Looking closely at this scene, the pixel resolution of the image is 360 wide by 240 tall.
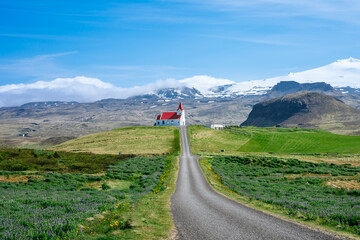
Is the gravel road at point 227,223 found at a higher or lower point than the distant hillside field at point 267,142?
higher

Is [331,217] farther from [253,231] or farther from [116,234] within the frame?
[116,234]

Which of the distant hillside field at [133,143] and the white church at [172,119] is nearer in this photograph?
the distant hillside field at [133,143]

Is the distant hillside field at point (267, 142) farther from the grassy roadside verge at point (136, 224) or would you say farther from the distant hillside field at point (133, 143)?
the grassy roadside verge at point (136, 224)

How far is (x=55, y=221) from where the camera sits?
471 inches

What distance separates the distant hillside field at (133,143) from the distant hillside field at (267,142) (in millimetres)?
8884

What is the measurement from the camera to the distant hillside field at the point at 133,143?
8119 cm

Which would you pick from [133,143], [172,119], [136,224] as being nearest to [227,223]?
[136,224]

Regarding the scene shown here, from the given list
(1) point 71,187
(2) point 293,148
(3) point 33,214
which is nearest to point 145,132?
(2) point 293,148

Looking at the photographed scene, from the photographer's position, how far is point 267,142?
9719cm

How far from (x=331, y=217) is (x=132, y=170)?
1361 inches

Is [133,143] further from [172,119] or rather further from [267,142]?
[267,142]

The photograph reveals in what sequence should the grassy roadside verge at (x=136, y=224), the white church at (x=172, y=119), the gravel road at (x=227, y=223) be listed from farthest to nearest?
the white church at (x=172, y=119), the gravel road at (x=227, y=223), the grassy roadside verge at (x=136, y=224)

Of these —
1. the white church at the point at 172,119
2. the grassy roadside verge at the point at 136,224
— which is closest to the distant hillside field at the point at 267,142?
the white church at the point at 172,119

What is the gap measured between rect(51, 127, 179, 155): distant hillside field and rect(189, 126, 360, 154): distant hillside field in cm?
888
